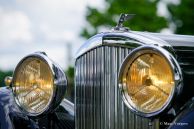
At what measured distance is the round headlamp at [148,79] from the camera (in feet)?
8.57

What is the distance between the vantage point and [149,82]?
2.76 m

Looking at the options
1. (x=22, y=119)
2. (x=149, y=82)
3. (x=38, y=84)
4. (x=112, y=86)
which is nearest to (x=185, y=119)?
(x=149, y=82)

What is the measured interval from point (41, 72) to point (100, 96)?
0.42 m

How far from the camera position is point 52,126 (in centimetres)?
349

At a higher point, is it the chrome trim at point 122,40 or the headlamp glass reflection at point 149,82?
the chrome trim at point 122,40

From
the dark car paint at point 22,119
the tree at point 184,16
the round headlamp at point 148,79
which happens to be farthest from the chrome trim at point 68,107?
the tree at point 184,16

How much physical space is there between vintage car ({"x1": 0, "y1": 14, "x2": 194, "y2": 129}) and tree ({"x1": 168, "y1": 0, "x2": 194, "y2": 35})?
26.2 metres

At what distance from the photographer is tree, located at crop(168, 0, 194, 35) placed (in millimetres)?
29391

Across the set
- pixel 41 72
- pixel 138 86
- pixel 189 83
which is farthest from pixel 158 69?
pixel 41 72

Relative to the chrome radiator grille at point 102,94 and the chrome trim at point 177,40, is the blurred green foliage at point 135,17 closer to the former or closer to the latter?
the chrome trim at point 177,40

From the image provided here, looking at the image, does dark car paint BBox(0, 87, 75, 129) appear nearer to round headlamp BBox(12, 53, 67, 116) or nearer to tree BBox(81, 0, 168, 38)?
round headlamp BBox(12, 53, 67, 116)

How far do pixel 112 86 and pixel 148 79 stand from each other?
1.27 feet

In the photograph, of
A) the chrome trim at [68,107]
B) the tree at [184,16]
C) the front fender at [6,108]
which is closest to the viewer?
the front fender at [6,108]

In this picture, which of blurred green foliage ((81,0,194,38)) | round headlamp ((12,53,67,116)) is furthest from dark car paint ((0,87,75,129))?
blurred green foliage ((81,0,194,38))
